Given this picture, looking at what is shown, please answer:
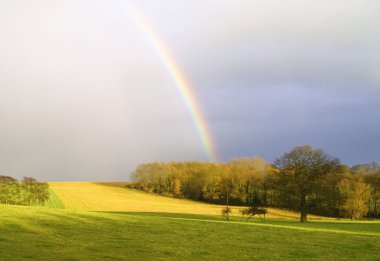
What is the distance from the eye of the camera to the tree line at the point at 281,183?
61469mm

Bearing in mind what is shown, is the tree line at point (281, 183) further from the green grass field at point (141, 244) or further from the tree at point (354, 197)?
the green grass field at point (141, 244)

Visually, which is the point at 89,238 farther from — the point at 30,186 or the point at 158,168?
the point at 158,168

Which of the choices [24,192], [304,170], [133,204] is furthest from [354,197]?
[24,192]

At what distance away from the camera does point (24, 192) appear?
2832 inches

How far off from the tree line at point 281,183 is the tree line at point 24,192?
A: 41.1m

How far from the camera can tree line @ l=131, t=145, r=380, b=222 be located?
202 ft

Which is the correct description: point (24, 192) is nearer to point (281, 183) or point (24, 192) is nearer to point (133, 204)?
point (133, 204)

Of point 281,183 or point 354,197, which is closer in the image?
point 281,183

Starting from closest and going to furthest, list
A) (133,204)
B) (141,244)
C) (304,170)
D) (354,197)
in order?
(141,244) → (304,170) → (354,197) → (133,204)

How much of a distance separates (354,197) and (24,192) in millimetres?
63296

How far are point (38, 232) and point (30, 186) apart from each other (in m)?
52.8

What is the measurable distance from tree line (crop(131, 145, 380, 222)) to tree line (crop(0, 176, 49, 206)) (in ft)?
135

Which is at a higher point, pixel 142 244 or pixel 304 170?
pixel 304 170

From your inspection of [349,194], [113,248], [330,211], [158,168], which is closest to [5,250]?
[113,248]
